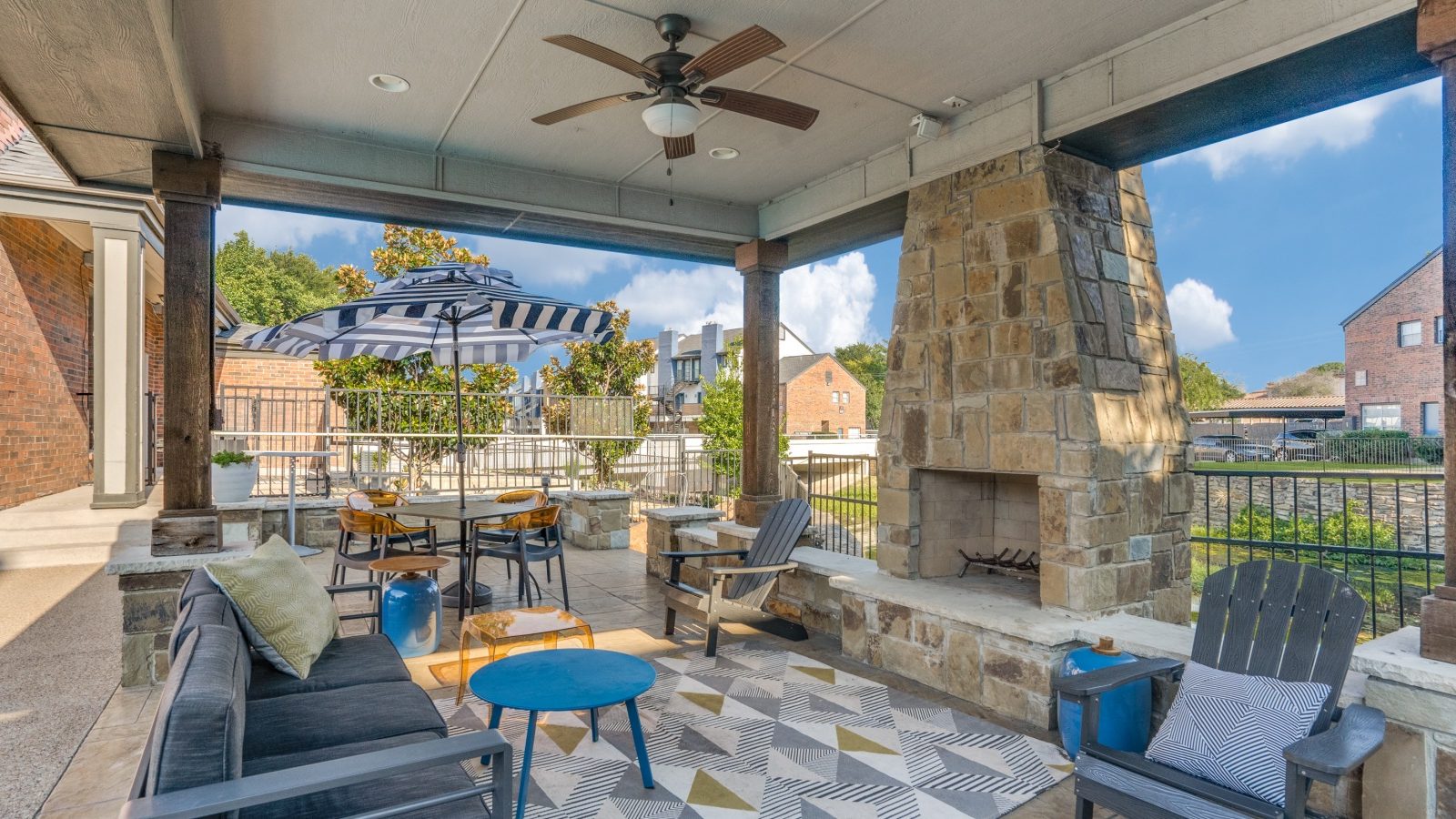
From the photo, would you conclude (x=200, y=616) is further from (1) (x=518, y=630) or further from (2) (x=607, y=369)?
(2) (x=607, y=369)

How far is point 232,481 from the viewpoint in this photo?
21.2 ft

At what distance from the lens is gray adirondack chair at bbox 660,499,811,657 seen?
4.28 meters

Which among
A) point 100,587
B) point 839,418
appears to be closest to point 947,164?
point 100,587

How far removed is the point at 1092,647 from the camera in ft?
10.0

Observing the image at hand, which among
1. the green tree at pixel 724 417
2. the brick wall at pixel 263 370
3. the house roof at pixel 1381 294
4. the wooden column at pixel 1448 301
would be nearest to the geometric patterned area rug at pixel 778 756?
the wooden column at pixel 1448 301

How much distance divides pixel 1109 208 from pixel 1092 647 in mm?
2307

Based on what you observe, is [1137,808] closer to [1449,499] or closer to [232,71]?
[1449,499]

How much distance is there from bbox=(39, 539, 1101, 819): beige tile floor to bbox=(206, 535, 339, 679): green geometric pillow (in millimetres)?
663

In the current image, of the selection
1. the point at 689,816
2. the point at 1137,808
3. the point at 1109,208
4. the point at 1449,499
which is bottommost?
the point at 689,816

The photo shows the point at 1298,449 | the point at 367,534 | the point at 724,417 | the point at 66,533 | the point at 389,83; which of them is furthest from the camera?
the point at 724,417

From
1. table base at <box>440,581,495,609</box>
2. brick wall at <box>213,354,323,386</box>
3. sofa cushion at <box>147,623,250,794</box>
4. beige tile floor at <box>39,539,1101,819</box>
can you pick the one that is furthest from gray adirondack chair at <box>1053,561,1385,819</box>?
brick wall at <box>213,354,323,386</box>

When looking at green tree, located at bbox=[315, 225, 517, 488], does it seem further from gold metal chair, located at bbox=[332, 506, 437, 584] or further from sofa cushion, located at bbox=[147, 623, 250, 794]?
sofa cushion, located at bbox=[147, 623, 250, 794]

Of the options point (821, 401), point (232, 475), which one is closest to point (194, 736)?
point (232, 475)

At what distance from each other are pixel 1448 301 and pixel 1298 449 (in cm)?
1267
